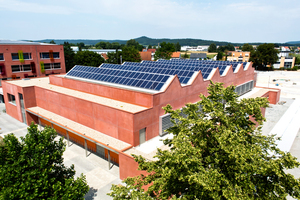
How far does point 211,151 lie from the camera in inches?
403

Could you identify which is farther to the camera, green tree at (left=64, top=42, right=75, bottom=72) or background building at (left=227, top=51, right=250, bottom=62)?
background building at (left=227, top=51, right=250, bottom=62)

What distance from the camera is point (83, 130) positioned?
2372cm

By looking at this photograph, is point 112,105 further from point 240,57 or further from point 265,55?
point 240,57

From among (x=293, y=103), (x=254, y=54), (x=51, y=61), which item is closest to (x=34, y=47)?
(x=51, y=61)

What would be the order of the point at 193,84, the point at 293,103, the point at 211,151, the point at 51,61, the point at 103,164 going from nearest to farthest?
the point at 211,151 < the point at 103,164 < the point at 193,84 < the point at 293,103 < the point at 51,61

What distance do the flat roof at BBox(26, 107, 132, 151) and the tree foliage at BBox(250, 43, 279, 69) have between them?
329 ft

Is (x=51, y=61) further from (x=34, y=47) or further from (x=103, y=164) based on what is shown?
(x=103, y=164)

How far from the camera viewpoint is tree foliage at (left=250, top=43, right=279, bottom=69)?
9688cm

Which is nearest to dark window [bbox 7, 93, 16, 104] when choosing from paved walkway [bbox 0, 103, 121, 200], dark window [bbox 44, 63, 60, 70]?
paved walkway [bbox 0, 103, 121, 200]

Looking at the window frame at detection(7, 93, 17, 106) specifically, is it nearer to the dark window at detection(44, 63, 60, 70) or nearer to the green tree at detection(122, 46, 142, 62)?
the dark window at detection(44, 63, 60, 70)

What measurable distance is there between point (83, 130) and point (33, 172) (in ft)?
39.7

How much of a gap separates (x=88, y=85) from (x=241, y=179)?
25011 mm

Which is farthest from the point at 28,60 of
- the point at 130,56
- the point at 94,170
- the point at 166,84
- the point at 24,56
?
the point at 166,84

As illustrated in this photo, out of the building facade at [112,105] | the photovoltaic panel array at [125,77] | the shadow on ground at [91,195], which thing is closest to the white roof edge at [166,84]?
the building facade at [112,105]
